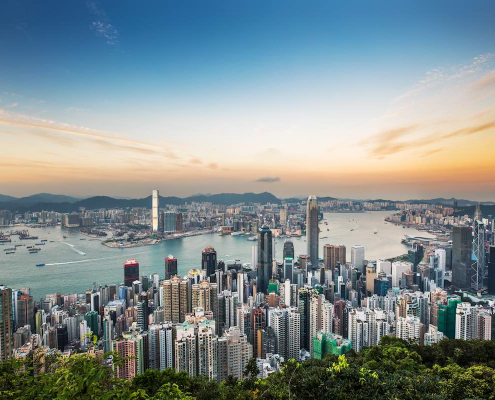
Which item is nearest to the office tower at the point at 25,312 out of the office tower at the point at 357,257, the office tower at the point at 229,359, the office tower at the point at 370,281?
the office tower at the point at 229,359

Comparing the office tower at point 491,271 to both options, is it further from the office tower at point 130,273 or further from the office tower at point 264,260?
the office tower at point 130,273

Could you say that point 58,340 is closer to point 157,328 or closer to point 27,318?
point 27,318

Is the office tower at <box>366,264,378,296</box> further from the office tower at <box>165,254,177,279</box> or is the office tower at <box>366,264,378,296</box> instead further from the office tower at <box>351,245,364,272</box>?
the office tower at <box>165,254,177,279</box>

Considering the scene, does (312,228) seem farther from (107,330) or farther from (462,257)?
(107,330)

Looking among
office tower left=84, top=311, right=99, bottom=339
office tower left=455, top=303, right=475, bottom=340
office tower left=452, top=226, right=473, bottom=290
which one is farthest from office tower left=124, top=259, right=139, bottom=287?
office tower left=452, top=226, right=473, bottom=290

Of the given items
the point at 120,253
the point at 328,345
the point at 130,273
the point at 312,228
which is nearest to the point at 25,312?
the point at 130,273

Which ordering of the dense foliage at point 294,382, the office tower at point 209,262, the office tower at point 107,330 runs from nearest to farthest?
the dense foliage at point 294,382 → the office tower at point 107,330 → the office tower at point 209,262

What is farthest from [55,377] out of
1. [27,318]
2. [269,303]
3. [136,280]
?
[136,280]
